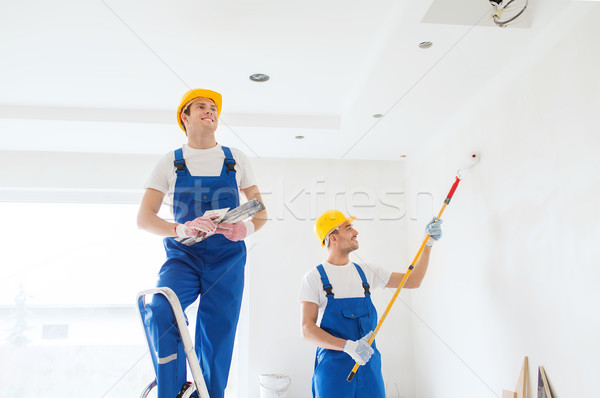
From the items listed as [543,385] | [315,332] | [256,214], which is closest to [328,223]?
[315,332]

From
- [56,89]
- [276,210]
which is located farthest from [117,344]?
[56,89]

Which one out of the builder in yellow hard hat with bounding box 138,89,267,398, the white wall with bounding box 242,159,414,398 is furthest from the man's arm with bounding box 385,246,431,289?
the builder in yellow hard hat with bounding box 138,89,267,398

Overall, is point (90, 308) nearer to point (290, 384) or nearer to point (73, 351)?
point (73, 351)

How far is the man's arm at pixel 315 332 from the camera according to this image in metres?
2.54

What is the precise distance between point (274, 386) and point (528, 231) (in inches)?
97.2

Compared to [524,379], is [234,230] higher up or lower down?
higher up

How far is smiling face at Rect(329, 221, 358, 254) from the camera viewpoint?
9.78ft

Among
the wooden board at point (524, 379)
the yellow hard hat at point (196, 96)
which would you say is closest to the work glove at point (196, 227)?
the yellow hard hat at point (196, 96)

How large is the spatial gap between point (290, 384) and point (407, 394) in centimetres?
110

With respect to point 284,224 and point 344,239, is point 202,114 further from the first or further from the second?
point 284,224

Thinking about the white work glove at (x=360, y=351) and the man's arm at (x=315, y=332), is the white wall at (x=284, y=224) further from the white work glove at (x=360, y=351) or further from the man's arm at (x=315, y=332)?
the white work glove at (x=360, y=351)

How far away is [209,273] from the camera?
1.94 m

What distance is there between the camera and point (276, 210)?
4.50m

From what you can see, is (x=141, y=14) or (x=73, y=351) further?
(x=73, y=351)
